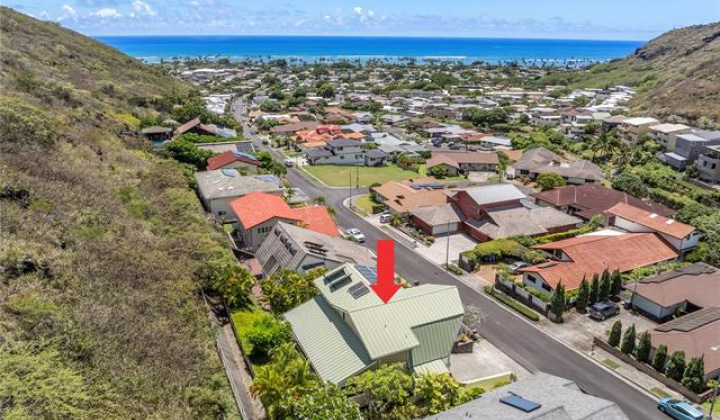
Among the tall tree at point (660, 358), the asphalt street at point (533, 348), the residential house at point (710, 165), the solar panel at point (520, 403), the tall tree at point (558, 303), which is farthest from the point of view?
the residential house at point (710, 165)

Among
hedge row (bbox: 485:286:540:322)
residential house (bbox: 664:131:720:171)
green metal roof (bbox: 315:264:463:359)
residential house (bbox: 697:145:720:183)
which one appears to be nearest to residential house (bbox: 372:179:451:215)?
hedge row (bbox: 485:286:540:322)

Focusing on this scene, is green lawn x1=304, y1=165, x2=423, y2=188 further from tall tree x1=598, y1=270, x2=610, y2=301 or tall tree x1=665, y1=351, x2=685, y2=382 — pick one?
tall tree x1=665, y1=351, x2=685, y2=382

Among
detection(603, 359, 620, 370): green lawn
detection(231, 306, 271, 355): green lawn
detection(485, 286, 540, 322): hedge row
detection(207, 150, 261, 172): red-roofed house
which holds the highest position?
detection(207, 150, 261, 172): red-roofed house

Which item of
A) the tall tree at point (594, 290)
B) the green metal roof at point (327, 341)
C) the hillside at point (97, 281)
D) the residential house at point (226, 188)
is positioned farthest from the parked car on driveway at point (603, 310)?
the residential house at point (226, 188)

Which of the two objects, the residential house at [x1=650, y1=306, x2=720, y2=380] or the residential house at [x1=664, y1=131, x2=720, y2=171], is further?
the residential house at [x1=664, y1=131, x2=720, y2=171]

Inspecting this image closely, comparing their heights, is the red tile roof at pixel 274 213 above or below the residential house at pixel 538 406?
below

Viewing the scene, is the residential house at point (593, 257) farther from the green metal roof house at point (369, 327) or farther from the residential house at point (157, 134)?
the residential house at point (157, 134)

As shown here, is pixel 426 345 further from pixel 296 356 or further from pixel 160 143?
pixel 160 143
